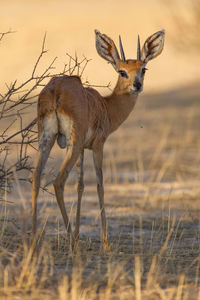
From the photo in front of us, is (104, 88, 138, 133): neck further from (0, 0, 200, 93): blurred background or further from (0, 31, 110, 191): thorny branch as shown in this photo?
(0, 0, 200, 93): blurred background

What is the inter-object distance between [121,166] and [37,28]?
44.4 m

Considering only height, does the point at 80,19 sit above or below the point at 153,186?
above

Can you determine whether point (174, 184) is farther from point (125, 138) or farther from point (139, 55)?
point (125, 138)

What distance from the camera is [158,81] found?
37500mm

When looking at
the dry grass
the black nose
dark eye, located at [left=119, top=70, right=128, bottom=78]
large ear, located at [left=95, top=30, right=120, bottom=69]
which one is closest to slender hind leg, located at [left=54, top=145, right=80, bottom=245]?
the dry grass

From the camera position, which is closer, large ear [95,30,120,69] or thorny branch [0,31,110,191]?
thorny branch [0,31,110,191]

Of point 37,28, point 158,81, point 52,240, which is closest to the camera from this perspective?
point 52,240

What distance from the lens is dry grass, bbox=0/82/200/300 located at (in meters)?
5.40

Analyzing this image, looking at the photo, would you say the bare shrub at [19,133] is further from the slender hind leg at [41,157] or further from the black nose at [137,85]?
the black nose at [137,85]

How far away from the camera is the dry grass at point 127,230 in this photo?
5.40 metres

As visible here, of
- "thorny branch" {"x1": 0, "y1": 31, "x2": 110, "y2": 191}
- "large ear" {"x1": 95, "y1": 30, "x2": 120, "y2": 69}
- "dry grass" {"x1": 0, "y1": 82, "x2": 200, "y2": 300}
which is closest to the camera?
"dry grass" {"x1": 0, "y1": 82, "x2": 200, "y2": 300}

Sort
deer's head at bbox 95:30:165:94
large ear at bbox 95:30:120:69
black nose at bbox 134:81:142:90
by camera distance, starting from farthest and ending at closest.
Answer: large ear at bbox 95:30:120:69 < deer's head at bbox 95:30:165:94 < black nose at bbox 134:81:142:90

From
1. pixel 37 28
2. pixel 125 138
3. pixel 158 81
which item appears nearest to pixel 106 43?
pixel 125 138

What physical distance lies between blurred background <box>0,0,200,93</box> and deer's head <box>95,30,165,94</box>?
1628 centimetres
